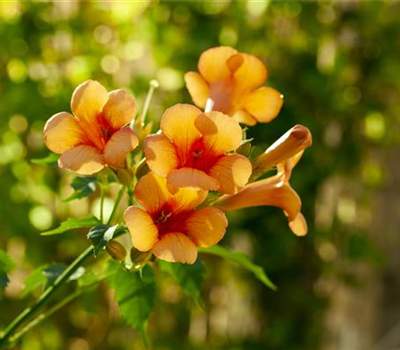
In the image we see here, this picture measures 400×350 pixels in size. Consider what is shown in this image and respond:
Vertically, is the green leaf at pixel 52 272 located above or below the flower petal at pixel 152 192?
below

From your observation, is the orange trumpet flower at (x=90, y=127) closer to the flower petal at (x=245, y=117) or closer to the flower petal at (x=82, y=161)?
the flower petal at (x=82, y=161)

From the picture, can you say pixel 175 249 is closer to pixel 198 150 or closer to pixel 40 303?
pixel 198 150

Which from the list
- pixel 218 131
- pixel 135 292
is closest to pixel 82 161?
pixel 218 131

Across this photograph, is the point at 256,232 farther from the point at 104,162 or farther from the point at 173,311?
the point at 104,162

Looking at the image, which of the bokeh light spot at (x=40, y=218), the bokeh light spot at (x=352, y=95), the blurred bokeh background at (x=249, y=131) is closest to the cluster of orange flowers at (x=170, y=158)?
the blurred bokeh background at (x=249, y=131)

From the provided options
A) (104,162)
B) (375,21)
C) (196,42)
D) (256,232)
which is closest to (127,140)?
(104,162)

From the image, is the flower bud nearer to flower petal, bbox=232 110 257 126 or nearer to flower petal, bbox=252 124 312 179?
flower petal, bbox=252 124 312 179
